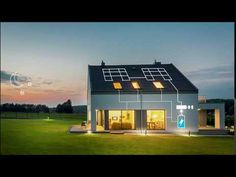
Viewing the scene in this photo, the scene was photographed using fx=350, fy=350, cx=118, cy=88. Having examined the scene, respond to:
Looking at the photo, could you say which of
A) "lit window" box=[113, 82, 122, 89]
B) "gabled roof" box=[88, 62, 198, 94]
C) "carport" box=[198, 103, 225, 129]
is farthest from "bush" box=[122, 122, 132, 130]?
"carport" box=[198, 103, 225, 129]

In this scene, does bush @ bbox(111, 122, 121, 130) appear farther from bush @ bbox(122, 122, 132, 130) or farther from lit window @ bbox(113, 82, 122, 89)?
lit window @ bbox(113, 82, 122, 89)

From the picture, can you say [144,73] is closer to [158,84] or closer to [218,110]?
[158,84]

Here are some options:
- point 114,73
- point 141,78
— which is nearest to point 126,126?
point 141,78

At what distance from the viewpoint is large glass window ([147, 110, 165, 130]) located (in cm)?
1661

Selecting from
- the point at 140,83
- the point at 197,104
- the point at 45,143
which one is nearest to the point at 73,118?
the point at 140,83

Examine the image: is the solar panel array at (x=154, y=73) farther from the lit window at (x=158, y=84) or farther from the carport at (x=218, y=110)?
the carport at (x=218, y=110)

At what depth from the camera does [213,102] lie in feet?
58.5

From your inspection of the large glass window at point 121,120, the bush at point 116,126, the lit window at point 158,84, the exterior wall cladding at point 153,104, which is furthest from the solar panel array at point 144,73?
the bush at point 116,126

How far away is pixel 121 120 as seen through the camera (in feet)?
56.0

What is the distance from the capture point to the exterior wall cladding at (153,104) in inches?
635

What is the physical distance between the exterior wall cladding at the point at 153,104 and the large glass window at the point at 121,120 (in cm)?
72

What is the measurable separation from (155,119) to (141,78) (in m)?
2.18
